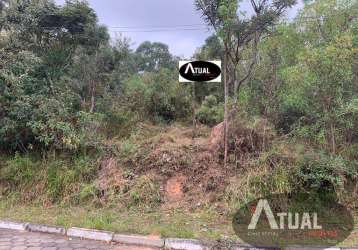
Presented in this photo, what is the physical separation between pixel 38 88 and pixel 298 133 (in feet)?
17.9

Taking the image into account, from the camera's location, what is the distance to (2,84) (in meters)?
6.66

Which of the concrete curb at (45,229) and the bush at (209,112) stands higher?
the bush at (209,112)

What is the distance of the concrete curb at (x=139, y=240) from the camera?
14.0 feet

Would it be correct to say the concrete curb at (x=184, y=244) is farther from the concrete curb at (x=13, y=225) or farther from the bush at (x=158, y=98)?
the bush at (x=158, y=98)

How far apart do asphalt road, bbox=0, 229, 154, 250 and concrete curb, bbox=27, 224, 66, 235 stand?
0.09 meters

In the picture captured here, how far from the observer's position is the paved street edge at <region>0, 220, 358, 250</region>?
414 centimetres

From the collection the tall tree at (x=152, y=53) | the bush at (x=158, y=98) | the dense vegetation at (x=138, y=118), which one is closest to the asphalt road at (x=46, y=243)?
the dense vegetation at (x=138, y=118)

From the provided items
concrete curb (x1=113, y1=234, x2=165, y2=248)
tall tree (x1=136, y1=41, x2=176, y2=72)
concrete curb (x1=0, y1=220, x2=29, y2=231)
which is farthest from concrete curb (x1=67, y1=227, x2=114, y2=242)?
tall tree (x1=136, y1=41, x2=176, y2=72)

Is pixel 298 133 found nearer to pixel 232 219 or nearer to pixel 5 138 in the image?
pixel 232 219

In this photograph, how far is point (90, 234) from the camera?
458 centimetres

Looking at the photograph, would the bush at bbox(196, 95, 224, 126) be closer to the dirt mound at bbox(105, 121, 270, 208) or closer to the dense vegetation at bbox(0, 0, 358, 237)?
the dense vegetation at bbox(0, 0, 358, 237)

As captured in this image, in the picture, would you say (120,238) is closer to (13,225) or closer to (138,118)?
(13,225)

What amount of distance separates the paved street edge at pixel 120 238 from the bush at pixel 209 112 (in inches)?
215

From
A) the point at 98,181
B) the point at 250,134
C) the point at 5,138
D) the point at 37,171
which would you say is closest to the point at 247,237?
the point at 250,134
